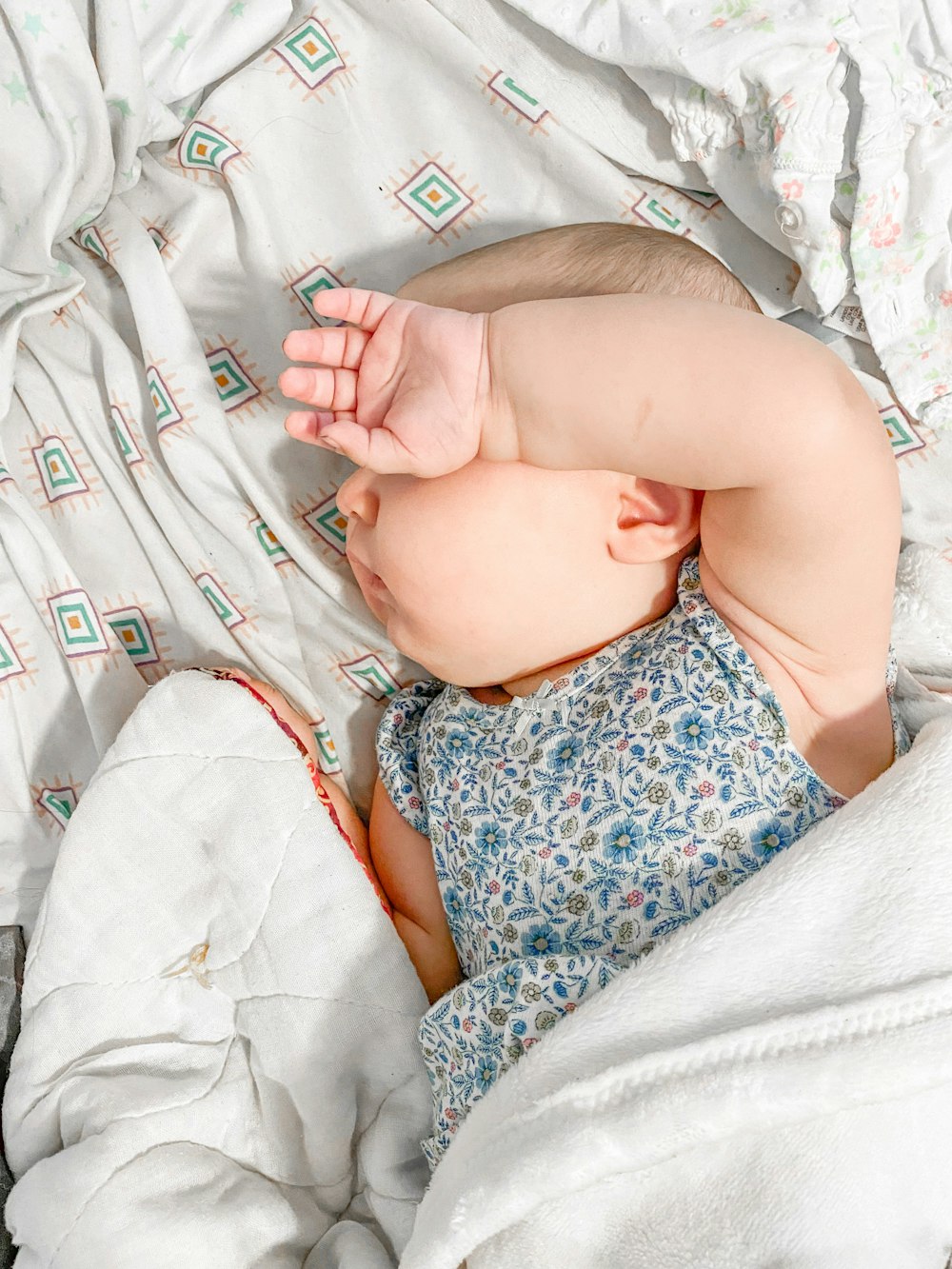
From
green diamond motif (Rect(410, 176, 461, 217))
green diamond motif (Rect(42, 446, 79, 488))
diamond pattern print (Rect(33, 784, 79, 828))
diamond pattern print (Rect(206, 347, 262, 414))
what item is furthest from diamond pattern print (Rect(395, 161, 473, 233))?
diamond pattern print (Rect(33, 784, 79, 828))

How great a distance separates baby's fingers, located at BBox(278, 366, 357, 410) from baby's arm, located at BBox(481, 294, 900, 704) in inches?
5.6

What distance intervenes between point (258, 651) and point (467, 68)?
0.68 metres

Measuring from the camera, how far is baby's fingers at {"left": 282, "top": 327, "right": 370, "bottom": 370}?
3.32ft

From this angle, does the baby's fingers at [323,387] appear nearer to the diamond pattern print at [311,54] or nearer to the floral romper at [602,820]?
the floral romper at [602,820]

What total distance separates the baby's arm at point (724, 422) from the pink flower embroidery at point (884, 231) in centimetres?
30

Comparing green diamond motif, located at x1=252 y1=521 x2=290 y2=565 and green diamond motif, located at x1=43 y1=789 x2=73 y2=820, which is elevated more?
green diamond motif, located at x1=252 y1=521 x2=290 y2=565

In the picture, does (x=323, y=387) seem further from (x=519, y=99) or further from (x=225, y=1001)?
(x=225, y=1001)

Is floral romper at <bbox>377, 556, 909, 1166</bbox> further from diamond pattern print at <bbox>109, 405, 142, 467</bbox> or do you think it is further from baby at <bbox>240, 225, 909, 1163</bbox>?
diamond pattern print at <bbox>109, 405, 142, 467</bbox>

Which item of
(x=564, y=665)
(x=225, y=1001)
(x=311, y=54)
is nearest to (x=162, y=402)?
(x=311, y=54)

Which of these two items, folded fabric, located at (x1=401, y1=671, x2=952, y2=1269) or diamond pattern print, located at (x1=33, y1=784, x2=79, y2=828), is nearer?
folded fabric, located at (x1=401, y1=671, x2=952, y2=1269)

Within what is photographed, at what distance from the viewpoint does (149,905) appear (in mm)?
1202

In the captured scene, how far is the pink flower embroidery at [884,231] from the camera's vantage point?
1178mm

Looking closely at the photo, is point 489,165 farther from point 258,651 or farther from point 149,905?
point 149,905

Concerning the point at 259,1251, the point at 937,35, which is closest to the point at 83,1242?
the point at 259,1251
